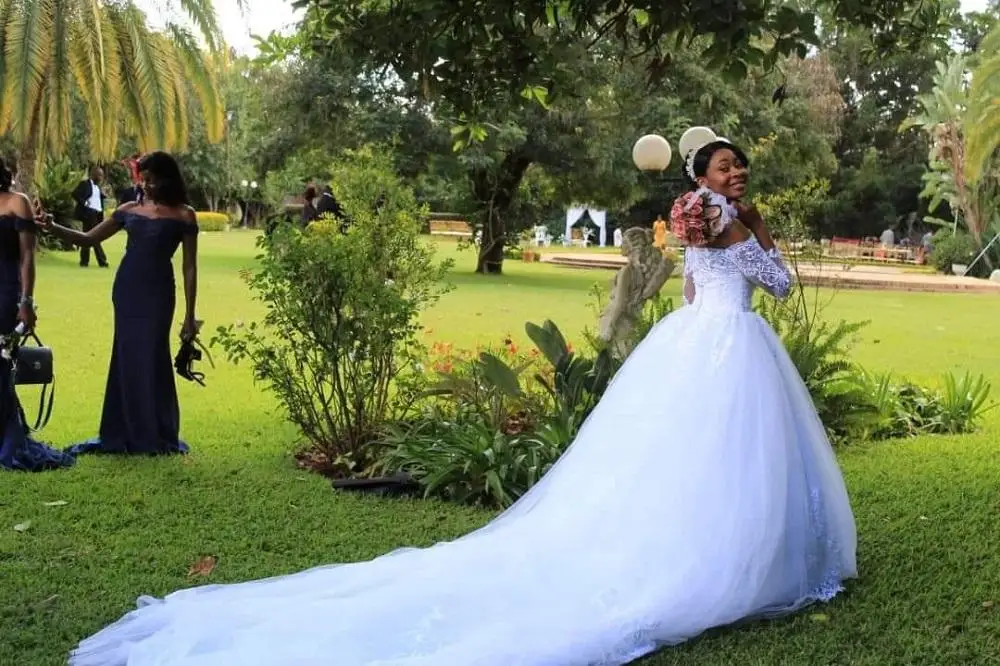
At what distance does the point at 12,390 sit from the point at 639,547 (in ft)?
12.9

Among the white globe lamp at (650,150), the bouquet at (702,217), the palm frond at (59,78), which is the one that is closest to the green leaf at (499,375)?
the bouquet at (702,217)

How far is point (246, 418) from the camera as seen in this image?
7.63m

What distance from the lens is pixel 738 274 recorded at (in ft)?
13.6

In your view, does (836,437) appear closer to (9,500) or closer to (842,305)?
(9,500)

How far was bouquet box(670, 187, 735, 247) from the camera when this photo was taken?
408 centimetres

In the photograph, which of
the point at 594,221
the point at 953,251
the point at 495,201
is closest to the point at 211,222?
the point at 594,221

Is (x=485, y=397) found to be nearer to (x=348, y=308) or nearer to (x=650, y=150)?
(x=348, y=308)

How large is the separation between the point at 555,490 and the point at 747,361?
917mm

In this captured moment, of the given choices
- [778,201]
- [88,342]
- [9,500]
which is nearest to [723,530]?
[9,500]

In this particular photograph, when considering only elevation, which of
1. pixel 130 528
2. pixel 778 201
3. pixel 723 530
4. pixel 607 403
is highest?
pixel 778 201

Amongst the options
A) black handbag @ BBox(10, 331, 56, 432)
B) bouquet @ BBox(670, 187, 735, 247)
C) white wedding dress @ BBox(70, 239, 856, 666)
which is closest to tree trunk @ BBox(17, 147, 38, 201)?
black handbag @ BBox(10, 331, 56, 432)

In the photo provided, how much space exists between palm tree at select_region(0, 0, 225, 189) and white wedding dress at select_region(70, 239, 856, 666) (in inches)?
496

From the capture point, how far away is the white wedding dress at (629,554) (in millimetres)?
3307

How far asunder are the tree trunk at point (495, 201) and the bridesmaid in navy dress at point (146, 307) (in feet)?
53.5
